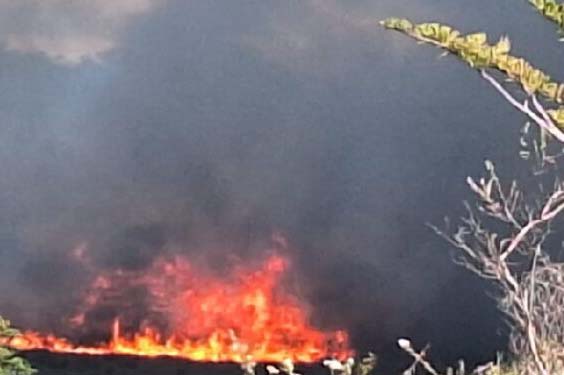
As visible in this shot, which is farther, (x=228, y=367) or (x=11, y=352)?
(x=228, y=367)

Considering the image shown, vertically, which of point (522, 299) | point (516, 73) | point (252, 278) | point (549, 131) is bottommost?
point (522, 299)

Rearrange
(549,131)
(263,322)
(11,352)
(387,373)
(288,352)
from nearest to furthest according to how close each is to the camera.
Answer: (549,131) < (11,352) < (387,373) < (288,352) < (263,322)

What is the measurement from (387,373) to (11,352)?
7996 mm

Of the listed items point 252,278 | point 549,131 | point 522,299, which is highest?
point 252,278

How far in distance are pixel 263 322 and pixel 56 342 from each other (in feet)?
8.91

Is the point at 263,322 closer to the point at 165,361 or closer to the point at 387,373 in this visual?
the point at 165,361

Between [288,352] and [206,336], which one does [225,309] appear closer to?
[206,336]

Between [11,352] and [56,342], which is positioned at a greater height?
[56,342]

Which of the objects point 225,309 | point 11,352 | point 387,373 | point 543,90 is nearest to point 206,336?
point 225,309

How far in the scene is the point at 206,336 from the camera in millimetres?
15836

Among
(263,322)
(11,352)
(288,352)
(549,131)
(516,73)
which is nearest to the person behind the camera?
(549,131)

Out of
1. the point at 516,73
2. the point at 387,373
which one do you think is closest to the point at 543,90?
the point at 516,73

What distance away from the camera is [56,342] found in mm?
15297

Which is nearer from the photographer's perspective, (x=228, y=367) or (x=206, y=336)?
(x=228, y=367)
